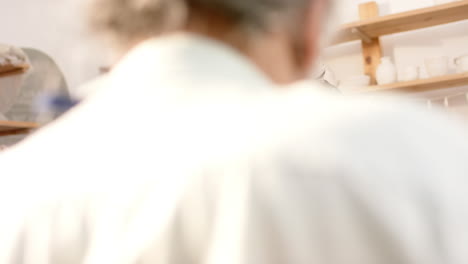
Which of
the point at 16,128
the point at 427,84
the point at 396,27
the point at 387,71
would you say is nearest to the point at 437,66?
the point at 427,84

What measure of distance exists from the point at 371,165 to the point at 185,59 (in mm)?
152

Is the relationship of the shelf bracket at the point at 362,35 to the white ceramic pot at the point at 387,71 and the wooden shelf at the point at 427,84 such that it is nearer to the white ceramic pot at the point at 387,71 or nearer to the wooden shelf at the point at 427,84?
the white ceramic pot at the point at 387,71

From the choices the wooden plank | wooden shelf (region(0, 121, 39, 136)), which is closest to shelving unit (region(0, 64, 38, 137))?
wooden shelf (region(0, 121, 39, 136))

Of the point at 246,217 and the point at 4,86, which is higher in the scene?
the point at 4,86

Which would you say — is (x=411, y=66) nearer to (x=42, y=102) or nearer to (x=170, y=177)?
(x=42, y=102)

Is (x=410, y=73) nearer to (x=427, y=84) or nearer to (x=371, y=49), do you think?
(x=427, y=84)

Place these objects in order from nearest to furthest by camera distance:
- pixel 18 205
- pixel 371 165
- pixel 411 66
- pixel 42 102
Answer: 1. pixel 371 165
2. pixel 18 205
3. pixel 411 66
4. pixel 42 102

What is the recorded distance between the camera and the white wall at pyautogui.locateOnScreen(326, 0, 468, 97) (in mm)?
3256

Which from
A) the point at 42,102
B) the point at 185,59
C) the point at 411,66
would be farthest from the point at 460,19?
the point at 185,59

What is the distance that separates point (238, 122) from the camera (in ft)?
1.19

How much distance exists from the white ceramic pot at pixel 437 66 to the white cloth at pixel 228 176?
9.40 feet

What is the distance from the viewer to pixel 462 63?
2998 millimetres

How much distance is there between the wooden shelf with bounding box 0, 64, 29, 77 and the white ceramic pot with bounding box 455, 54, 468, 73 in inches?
95.2

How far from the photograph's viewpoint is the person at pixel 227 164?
33 centimetres
